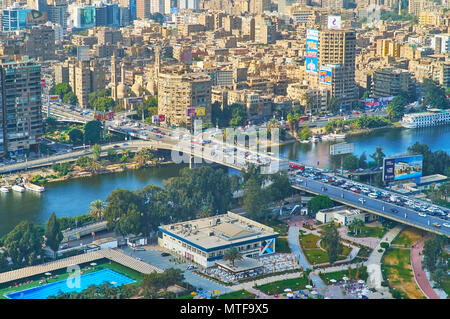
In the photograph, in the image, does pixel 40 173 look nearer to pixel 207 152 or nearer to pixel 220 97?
pixel 207 152

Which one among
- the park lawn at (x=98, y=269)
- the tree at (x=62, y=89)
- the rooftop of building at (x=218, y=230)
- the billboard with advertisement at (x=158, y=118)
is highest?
the tree at (x=62, y=89)

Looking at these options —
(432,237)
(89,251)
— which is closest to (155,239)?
(89,251)

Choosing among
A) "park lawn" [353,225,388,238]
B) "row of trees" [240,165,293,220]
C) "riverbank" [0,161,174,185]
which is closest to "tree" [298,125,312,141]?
"riverbank" [0,161,174,185]

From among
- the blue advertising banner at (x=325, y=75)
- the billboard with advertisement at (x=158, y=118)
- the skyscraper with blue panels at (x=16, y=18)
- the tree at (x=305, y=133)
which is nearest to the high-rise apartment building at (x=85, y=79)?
the billboard with advertisement at (x=158, y=118)

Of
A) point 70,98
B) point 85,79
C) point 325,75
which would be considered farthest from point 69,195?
point 325,75

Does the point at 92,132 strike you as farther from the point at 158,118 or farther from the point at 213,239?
the point at 213,239

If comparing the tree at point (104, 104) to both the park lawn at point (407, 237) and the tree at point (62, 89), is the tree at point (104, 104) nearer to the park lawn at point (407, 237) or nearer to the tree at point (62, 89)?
the tree at point (62, 89)
